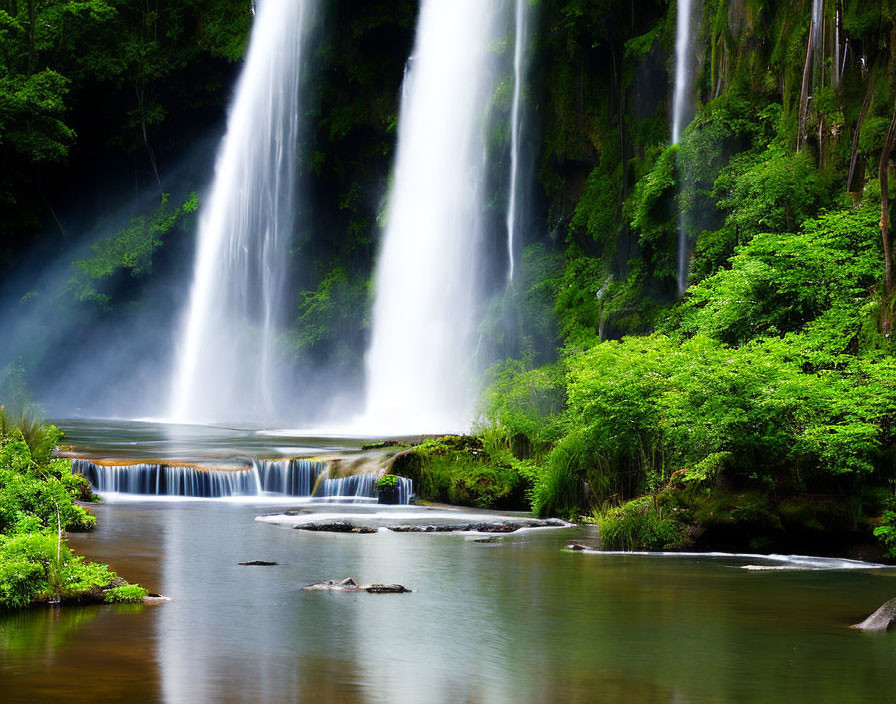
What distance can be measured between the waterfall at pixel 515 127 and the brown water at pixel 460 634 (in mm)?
26051

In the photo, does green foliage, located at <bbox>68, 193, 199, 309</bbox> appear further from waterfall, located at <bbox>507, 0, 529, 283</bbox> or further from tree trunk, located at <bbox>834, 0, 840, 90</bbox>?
tree trunk, located at <bbox>834, 0, 840, 90</bbox>

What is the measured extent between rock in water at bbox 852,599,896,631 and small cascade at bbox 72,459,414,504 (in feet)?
41.0

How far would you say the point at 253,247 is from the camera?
1880 inches

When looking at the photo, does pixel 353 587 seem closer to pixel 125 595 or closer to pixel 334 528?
pixel 125 595

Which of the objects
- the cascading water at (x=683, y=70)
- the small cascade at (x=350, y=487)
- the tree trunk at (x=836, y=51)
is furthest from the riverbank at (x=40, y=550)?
the cascading water at (x=683, y=70)

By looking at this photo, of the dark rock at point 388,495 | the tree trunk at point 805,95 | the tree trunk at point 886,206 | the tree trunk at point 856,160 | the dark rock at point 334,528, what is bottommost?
the dark rock at point 334,528

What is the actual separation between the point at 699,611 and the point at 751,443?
4.74m

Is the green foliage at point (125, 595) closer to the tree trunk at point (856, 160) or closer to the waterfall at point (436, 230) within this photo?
the tree trunk at point (856, 160)

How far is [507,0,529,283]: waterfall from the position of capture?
39094 millimetres

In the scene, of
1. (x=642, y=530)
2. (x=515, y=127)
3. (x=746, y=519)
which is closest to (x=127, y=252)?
(x=515, y=127)

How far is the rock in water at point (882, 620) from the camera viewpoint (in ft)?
31.2

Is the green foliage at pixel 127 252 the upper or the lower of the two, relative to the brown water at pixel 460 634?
upper

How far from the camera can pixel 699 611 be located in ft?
34.1

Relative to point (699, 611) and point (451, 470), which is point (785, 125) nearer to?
point (451, 470)
